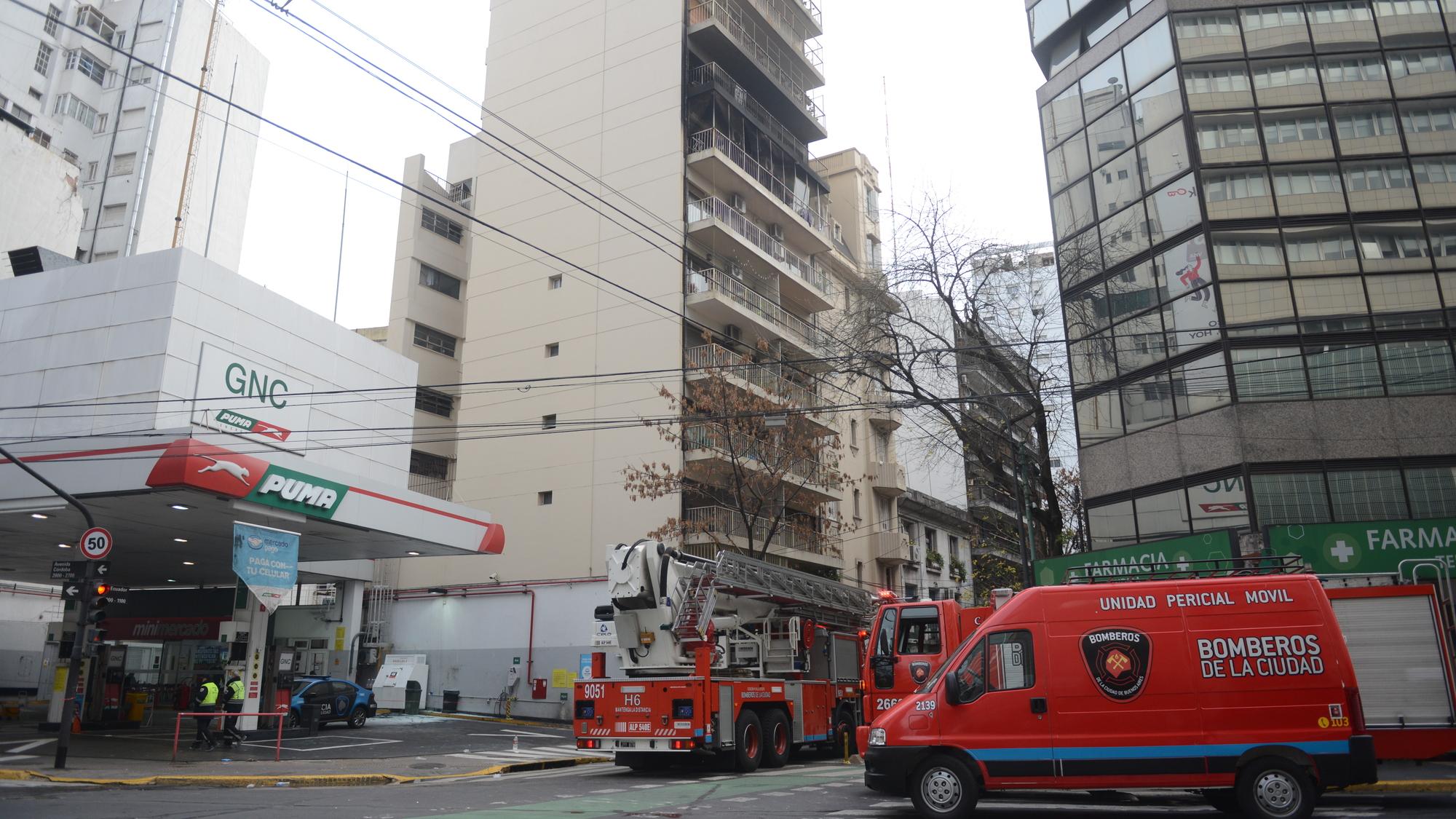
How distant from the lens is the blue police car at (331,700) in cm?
2519

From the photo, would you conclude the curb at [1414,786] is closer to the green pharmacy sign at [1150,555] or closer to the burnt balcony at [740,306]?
the green pharmacy sign at [1150,555]

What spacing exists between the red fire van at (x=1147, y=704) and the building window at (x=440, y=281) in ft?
117

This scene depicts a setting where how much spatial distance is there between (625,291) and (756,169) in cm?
1019

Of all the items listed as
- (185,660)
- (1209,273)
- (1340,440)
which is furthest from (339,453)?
(1340,440)

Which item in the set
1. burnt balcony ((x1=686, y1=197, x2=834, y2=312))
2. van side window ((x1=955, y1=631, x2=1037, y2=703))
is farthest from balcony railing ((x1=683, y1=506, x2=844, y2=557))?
van side window ((x1=955, y1=631, x2=1037, y2=703))

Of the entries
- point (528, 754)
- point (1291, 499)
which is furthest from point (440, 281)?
point (1291, 499)

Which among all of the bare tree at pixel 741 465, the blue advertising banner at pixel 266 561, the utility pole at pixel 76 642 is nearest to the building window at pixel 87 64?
the bare tree at pixel 741 465

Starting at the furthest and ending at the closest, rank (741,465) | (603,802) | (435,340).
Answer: (435,340) → (741,465) → (603,802)

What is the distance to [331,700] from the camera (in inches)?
1033

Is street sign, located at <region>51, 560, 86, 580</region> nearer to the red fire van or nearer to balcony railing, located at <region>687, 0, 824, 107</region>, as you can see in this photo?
the red fire van

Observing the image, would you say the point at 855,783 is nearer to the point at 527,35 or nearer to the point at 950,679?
the point at 950,679

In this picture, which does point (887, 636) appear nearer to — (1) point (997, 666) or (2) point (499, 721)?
(1) point (997, 666)

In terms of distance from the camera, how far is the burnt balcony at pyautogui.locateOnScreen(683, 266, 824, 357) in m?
35.1

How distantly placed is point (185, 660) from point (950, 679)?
31404 mm
